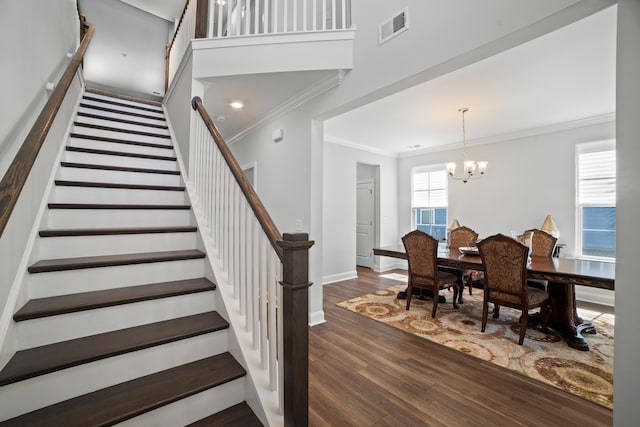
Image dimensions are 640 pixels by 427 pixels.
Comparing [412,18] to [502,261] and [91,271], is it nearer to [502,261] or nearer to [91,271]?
[502,261]

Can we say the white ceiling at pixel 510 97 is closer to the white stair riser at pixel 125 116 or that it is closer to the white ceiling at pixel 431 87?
the white ceiling at pixel 431 87

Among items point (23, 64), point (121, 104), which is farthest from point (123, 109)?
point (23, 64)

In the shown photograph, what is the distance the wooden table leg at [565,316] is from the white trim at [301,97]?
310cm

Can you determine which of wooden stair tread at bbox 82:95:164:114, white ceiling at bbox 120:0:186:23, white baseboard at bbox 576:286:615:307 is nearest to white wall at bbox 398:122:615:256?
white baseboard at bbox 576:286:615:307

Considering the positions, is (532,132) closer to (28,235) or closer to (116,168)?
(116,168)

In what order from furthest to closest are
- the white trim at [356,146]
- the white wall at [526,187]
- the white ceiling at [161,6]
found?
the white ceiling at [161,6]
the white trim at [356,146]
the white wall at [526,187]

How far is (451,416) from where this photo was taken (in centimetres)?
169

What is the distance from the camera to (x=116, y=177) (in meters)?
2.53

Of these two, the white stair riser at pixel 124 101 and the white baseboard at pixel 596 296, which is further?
the white stair riser at pixel 124 101

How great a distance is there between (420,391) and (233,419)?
1.29 meters

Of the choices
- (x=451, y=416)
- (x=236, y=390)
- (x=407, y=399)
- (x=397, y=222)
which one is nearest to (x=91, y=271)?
(x=236, y=390)

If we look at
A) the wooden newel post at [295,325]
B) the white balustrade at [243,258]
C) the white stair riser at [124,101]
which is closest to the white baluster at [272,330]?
the white balustrade at [243,258]

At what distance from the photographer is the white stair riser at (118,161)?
253 centimetres

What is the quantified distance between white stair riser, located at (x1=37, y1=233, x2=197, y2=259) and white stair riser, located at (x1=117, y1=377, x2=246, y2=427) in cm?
114
